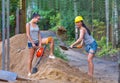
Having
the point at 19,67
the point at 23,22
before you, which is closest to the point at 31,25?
the point at 19,67

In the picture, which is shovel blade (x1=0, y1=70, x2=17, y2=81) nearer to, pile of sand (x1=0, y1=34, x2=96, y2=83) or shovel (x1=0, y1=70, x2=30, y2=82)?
shovel (x1=0, y1=70, x2=30, y2=82)

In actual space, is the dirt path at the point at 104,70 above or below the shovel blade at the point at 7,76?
below

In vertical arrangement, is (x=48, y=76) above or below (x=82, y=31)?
below

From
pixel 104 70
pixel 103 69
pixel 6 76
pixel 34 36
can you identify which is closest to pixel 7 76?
pixel 6 76

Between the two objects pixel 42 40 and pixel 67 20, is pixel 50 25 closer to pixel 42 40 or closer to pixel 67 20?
pixel 67 20

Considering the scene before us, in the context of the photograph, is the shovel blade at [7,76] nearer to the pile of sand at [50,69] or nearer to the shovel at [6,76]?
the shovel at [6,76]

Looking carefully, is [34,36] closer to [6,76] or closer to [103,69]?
[6,76]

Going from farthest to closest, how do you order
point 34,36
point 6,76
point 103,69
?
1. point 103,69
2. point 34,36
3. point 6,76

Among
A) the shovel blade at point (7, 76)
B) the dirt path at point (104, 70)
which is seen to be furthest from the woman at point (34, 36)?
the dirt path at point (104, 70)

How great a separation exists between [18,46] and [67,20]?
15798 millimetres

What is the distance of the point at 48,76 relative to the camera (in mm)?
9062

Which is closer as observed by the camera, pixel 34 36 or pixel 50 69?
pixel 34 36

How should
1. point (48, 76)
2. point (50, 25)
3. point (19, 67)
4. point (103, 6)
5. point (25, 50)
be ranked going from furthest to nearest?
point (50, 25) → point (103, 6) → point (25, 50) → point (19, 67) → point (48, 76)

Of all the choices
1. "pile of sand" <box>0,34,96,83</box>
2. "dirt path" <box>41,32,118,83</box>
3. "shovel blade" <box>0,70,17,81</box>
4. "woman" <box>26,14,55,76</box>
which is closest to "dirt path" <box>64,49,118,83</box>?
"dirt path" <box>41,32,118,83</box>
